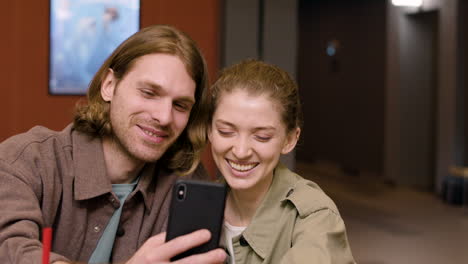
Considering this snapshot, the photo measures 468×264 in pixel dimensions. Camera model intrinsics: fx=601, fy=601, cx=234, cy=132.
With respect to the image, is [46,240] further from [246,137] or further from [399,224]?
[399,224]

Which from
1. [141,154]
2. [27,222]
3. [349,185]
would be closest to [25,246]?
[27,222]

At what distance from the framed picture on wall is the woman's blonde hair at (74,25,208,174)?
6.90 ft

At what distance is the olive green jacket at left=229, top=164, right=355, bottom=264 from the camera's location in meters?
1.37

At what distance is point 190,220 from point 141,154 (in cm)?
43

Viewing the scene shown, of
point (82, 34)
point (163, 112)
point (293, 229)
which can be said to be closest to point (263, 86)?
point (163, 112)

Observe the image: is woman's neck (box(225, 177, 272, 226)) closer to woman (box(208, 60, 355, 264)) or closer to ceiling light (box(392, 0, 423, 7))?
woman (box(208, 60, 355, 264))

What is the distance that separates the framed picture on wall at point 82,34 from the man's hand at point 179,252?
2.82 m

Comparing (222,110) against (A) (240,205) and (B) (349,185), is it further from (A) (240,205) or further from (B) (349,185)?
(B) (349,185)

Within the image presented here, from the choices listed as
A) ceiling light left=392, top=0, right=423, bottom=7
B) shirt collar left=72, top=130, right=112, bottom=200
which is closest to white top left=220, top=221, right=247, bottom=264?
shirt collar left=72, top=130, right=112, bottom=200

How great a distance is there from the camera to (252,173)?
61.2 inches

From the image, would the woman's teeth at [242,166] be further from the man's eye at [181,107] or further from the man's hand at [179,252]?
the man's hand at [179,252]

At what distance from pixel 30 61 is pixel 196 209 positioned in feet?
9.43

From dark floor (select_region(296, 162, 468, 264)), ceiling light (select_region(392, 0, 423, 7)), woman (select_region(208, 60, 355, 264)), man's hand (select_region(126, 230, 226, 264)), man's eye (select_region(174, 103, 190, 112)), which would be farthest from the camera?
ceiling light (select_region(392, 0, 423, 7))

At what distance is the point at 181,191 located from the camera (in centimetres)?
121
